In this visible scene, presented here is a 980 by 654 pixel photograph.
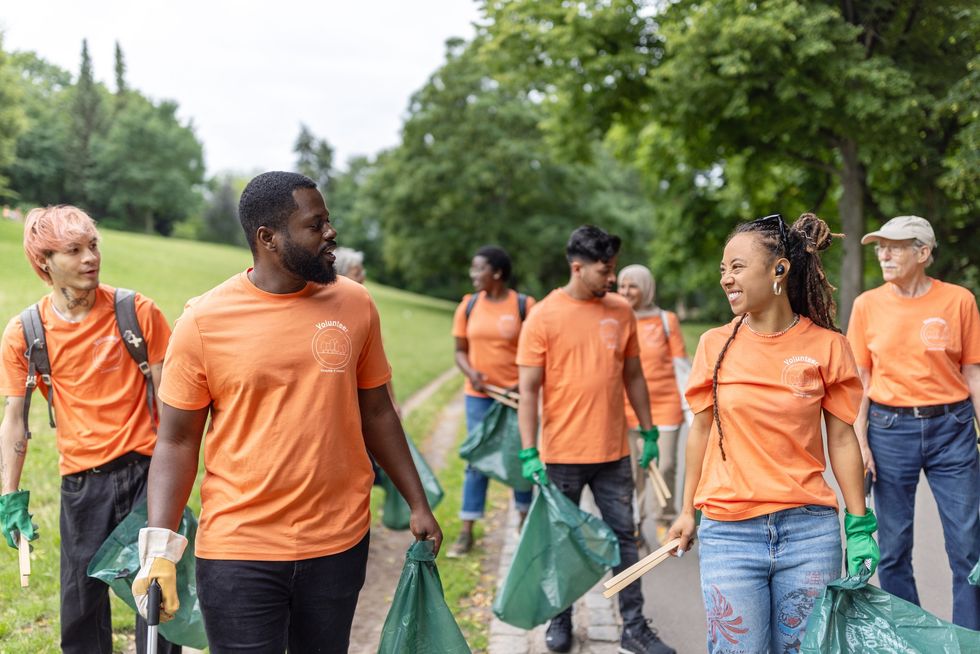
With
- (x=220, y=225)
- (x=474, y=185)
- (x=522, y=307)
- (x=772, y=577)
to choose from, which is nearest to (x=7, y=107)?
(x=474, y=185)

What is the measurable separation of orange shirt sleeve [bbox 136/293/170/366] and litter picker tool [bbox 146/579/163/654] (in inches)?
50.7

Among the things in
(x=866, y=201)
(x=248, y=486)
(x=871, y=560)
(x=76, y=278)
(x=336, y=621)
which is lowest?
(x=336, y=621)

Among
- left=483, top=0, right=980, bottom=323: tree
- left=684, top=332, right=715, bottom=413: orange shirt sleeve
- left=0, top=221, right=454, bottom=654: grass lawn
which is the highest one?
left=483, top=0, right=980, bottom=323: tree

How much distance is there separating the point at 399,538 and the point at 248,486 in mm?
4314

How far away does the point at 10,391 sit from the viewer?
3303 mm

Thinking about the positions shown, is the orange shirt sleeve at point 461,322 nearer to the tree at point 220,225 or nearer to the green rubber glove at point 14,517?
the green rubber glove at point 14,517

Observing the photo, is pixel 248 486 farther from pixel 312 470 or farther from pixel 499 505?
pixel 499 505

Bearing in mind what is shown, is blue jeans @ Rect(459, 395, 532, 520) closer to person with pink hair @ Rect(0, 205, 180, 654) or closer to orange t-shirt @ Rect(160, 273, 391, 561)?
person with pink hair @ Rect(0, 205, 180, 654)

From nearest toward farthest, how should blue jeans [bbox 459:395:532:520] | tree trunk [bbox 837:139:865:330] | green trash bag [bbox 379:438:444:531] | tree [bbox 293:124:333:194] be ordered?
green trash bag [bbox 379:438:444:531] → blue jeans [bbox 459:395:532:520] → tree trunk [bbox 837:139:865:330] → tree [bbox 293:124:333:194]

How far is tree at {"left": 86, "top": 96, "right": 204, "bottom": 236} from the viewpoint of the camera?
62.3 metres

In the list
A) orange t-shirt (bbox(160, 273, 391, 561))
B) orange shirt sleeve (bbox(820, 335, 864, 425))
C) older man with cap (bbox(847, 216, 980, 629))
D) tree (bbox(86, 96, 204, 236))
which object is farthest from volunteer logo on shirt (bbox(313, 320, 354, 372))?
tree (bbox(86, 96, 204, 236))

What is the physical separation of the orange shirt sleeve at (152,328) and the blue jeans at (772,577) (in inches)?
92.9

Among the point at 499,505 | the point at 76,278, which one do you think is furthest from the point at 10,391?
the point at 499,505

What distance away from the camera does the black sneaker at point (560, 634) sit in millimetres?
4410
